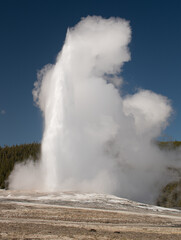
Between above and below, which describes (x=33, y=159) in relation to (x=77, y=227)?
above

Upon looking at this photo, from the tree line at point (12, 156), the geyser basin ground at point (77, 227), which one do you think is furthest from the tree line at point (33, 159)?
the geyser basin ground at point (77, 227)

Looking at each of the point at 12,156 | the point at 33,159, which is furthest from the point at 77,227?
the point at 12,156

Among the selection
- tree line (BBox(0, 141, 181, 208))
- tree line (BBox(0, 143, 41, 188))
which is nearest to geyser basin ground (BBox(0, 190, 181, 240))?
tree line (BBox(0, 141, 181, 208))

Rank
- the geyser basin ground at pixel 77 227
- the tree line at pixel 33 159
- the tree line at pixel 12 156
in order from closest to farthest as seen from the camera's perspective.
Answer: the geyser basin ground at pixel 77 227 → the tree line at pixel 33 159 → the tree line at pixel 12 156

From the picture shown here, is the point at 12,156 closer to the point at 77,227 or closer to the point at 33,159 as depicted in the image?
the point at 33,159

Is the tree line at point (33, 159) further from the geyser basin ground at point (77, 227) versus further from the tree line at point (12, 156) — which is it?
the geyser basin ground at point (77, 227)

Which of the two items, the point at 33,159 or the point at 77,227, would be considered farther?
the point at 33,159

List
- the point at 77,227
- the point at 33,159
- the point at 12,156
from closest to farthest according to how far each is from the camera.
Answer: the point at 77,227 < the point at 33,159 < the point at 12,156

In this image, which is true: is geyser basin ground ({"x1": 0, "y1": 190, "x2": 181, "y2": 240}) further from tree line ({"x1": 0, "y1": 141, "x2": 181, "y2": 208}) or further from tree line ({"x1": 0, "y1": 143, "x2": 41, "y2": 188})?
tree line ({"x1": 0, "y1": 143, "x2": 41, "y2": 188})

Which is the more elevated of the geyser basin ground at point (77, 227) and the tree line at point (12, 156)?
the tree line at point (12, 156)

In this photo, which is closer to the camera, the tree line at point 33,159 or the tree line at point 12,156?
the tree line at point 33,159

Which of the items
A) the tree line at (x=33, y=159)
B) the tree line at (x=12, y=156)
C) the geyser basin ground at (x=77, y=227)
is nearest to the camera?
the geyser basin ground at (x=77, y=227)

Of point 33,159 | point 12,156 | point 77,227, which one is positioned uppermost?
point 12,156

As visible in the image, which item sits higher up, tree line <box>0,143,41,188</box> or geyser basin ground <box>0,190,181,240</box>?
tree line <box>0,143,41,188</box>
